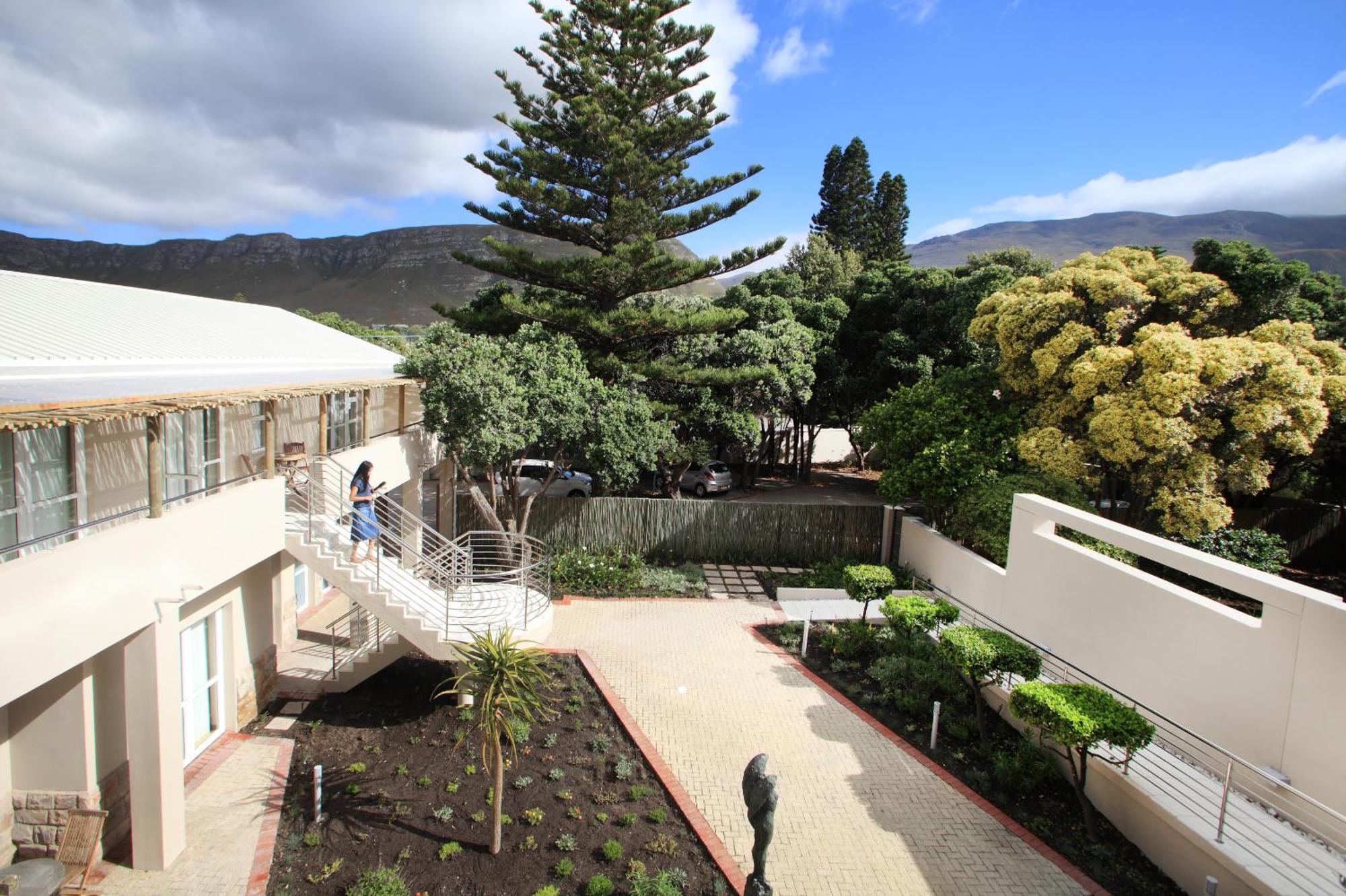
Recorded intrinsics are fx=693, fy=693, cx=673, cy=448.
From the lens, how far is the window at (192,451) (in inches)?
280

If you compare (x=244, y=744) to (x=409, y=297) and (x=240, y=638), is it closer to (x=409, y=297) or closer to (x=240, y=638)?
(x=240, y=638)

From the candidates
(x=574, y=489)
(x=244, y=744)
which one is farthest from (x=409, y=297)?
(x=244, y=744)

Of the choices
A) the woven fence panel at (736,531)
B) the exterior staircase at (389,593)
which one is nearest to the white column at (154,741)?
the exterior staircase at (389,593)

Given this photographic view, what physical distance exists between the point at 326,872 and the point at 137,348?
5552 millimetres

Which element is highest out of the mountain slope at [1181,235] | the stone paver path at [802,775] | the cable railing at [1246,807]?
the mountain slope at [1181,235]

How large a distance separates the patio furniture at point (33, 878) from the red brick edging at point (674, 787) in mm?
1269

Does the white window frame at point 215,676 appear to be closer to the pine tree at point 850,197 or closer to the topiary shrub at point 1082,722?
the topiary shrub at point 1082,722

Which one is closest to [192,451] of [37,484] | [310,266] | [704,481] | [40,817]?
[37,484]

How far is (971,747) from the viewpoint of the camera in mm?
7512

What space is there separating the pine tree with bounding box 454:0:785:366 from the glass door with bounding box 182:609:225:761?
914 centimetres

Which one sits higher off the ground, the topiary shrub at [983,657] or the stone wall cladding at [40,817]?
the topiary shrub at [983,657]

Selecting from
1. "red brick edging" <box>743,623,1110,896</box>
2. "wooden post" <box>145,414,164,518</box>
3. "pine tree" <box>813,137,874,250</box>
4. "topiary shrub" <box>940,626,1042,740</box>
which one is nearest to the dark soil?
"red brick edging" <box>743,623,1110,896</box>

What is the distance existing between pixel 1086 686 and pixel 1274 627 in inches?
61.6

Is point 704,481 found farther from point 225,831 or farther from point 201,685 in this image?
point 225,831
